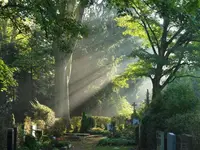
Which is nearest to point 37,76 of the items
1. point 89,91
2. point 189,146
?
point 89,91

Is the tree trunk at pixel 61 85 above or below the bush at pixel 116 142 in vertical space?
above

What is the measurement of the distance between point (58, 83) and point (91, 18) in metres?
13.1

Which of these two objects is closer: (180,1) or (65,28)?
(65,28)

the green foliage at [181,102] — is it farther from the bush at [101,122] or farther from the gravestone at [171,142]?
the bush at [101,122]

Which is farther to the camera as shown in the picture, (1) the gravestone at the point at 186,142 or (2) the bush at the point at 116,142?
(2) the bush at the point at 116,142

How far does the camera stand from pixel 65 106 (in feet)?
94.3

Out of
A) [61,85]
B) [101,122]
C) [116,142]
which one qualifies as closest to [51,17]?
[116,142]

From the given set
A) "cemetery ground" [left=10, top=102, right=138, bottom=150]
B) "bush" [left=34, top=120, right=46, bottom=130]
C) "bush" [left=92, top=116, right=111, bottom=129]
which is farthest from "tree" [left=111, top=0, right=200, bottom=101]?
"bush" [left=92, top=116, right=111, bottom=129]

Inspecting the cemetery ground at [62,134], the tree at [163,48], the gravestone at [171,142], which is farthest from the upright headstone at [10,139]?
the tree at [163,48]

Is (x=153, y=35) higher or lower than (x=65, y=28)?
higher

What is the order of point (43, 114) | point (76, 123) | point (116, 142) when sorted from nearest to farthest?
1. point (116, 142)
2. point (43, 114)
3. point (76, 123)

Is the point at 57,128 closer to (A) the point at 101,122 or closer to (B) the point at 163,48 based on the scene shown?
(B) the point at 163,48

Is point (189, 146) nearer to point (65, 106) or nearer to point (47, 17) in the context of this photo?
point (47, 17)

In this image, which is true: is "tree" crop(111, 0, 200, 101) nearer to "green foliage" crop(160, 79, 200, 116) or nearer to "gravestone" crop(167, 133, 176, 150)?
"green foliage" crop(160, 79, 200, 116)
